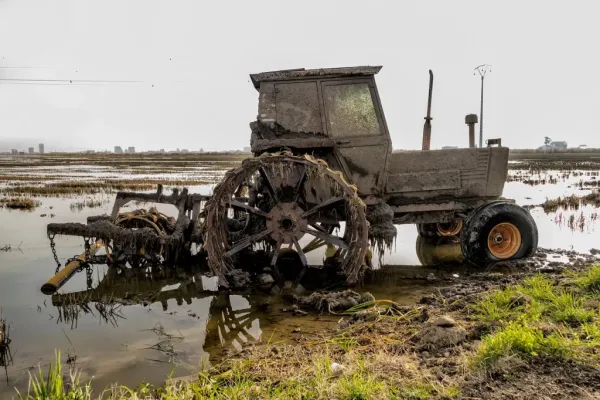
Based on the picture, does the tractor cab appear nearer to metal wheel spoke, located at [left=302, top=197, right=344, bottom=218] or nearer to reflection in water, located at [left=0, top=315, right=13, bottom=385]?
metal wheel spoke, located at [left=302, top=197, right=344, bottom=218]

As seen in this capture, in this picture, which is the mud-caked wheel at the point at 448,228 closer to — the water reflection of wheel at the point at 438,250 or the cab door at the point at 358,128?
the water reflection of wheel at the point at 438,250

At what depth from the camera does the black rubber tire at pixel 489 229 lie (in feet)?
21.8

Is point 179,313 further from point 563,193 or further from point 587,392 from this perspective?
point 563,193

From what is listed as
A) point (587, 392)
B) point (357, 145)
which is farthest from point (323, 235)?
point (587, 392)

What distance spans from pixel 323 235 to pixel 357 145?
1.41m

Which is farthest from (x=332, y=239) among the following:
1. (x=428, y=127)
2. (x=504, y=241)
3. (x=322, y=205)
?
(x=504, y=241)

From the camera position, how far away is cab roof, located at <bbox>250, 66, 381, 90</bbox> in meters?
6.45

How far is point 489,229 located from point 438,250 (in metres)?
1.76

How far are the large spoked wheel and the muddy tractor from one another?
0.05 ft

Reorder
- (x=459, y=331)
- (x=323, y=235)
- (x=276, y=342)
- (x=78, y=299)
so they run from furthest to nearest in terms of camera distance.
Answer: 1. (x=323, y=235)
2. (x=78, y=299)
3. (x=276, y=342)
4. (x=459, y=331)

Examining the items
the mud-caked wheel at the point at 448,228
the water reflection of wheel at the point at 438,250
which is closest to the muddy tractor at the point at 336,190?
the water reflection of wheel at the point at 438,250

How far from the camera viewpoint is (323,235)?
6289 mm

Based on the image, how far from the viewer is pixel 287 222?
6.37 metres

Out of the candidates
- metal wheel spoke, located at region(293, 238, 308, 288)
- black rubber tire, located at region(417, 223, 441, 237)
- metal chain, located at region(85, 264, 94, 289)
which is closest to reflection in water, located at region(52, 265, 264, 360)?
metal chain, located at region(85, 264, 94, 289)
